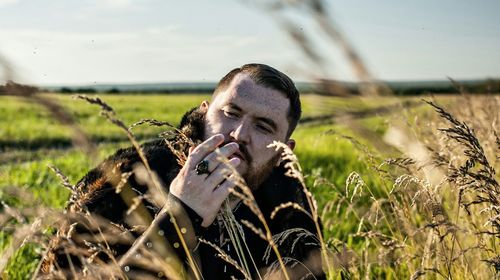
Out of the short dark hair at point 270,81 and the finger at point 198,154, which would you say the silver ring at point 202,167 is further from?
the short dark hair at point 270,81

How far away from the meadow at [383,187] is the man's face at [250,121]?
0.83 ft

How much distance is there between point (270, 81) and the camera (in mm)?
3076

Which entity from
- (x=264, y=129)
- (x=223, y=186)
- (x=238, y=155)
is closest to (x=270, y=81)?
(x=264, y=129)

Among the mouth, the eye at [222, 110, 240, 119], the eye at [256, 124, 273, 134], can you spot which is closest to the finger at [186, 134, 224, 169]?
→ the mouth

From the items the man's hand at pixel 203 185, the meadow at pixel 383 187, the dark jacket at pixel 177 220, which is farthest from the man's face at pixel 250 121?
the man's hand at pixel 203 185

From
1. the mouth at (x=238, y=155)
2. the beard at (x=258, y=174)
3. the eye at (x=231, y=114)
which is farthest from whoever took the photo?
the beard at (x=258, y=174)

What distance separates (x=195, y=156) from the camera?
1.90m

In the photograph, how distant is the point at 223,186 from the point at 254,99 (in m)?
1.02

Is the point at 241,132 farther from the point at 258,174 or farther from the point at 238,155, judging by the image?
the point at 258,174

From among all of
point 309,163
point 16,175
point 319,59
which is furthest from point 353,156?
point 319,59

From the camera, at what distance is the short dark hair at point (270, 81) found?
10.1 feet

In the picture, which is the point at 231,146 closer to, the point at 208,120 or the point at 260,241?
the point at 208,120

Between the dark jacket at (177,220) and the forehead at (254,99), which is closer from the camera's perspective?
the dark jacket at (177,220)

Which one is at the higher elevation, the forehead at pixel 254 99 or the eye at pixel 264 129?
the forehead at pixel 254 99
